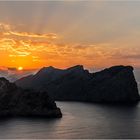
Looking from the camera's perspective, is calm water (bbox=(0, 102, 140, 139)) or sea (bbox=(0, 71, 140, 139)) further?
calm water (bbox=(0, 102, 140, 139))

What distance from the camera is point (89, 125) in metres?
191

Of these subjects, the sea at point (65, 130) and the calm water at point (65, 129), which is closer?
the sea at point (65, 130)

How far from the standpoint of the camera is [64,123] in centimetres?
19588

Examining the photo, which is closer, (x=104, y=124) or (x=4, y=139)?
(x=4, y=139)

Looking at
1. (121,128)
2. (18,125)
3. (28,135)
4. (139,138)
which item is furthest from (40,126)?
(139,138)

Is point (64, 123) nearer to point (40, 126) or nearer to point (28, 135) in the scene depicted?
point (40, 126)

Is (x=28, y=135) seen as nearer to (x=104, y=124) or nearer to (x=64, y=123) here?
(x=64, y=123)

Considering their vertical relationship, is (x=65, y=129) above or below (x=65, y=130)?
below

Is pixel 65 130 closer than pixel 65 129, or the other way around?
pixel 65 130

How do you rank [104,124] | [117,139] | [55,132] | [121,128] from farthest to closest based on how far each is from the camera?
[104,124]
[121,128]
[55,132]
[117,139]

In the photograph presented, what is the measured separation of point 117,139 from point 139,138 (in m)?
10.8

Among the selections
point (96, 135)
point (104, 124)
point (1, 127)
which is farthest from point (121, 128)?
point (1, 127)

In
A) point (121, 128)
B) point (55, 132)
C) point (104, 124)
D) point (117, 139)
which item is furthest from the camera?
point (104, 124)

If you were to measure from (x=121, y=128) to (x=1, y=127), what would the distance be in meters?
57.7
